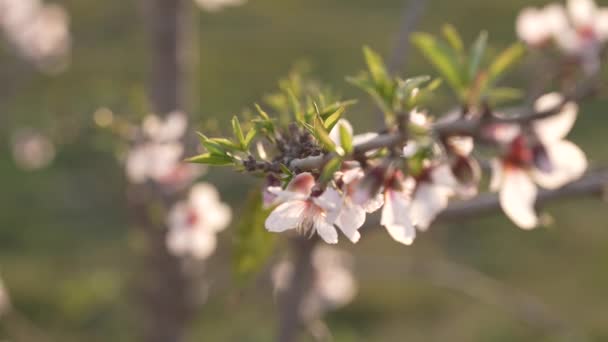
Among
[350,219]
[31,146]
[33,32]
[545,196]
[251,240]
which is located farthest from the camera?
[33,32]

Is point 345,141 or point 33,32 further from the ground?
point 345,141

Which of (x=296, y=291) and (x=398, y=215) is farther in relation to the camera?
(x=296, y=291)

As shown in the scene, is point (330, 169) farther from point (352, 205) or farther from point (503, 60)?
point (503, 60)

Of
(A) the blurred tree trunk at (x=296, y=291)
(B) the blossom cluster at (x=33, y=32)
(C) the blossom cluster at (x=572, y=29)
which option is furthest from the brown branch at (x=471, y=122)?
(B) the blossom cluster at (x=33, y=32)

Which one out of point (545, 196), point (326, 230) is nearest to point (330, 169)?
point (326, 230)

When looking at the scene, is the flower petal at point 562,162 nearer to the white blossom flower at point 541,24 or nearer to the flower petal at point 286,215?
the flower petal at point 286,215

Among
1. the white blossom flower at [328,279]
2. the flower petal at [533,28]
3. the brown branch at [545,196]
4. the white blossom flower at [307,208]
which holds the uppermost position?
the flower petal at [533,28]
